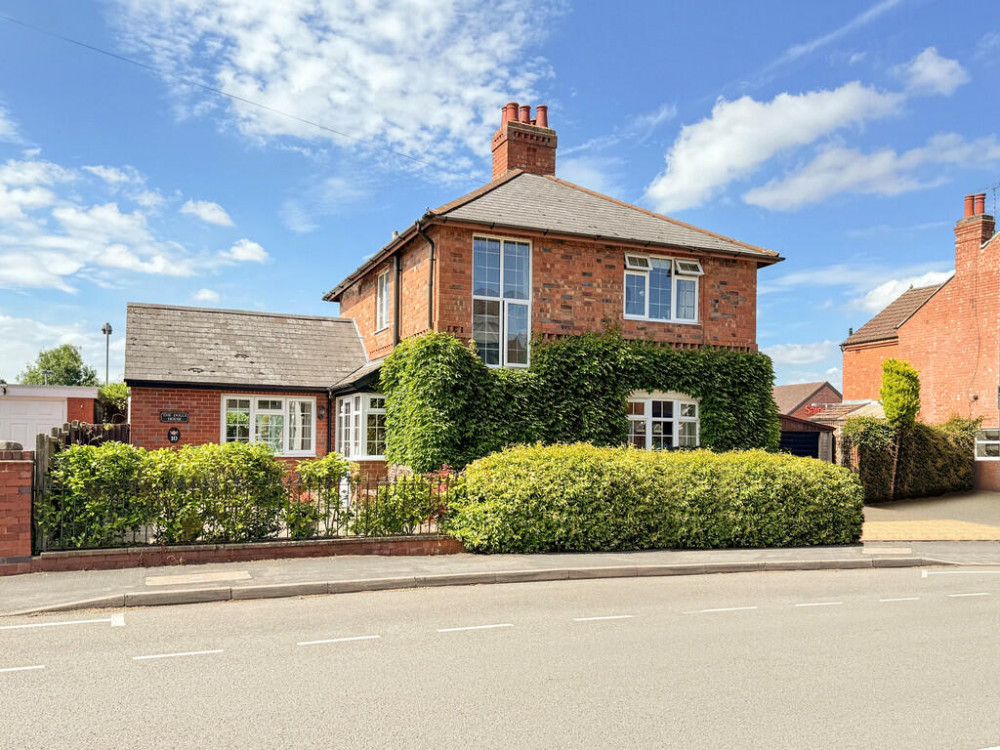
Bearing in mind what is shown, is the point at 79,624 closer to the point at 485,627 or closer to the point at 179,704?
the point at 179,704

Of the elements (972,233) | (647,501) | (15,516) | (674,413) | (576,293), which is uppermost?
(972,233)

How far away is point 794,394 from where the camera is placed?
224 feet

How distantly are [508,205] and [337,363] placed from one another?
6467mm

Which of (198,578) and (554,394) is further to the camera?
(554,394)

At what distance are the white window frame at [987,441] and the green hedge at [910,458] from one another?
0.19 m

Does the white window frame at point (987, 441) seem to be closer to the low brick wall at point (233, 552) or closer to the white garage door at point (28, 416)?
the low brick wall at point (233, 552)

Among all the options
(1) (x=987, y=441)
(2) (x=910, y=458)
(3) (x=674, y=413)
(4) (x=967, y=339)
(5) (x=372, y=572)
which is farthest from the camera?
(4) (x=967, y=339)

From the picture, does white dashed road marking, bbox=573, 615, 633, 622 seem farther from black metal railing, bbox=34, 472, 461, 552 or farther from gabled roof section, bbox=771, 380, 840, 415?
gabled roof section, bbox=771, 380, 840, 415

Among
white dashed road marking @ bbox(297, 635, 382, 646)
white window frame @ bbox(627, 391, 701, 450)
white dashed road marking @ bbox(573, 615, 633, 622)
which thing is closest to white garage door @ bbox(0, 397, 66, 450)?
white window frame @ bbox(627, 391, 701, 450)

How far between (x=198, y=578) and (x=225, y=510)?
1.53m

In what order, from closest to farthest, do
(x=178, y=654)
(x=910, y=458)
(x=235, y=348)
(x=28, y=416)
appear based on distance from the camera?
(x=178, y=654), (x=235, y=348), (x=910, y=458), (x=28, y=416)

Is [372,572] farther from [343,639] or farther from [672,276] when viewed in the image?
[672,276]

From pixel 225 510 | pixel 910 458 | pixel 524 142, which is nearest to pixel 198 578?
pixel 225 510

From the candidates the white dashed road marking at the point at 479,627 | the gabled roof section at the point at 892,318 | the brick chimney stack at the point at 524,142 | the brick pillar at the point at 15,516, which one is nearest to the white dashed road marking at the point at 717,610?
the white dashed road marking at the point at 479,627
